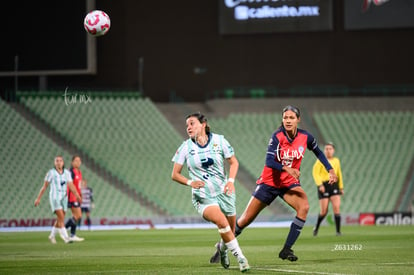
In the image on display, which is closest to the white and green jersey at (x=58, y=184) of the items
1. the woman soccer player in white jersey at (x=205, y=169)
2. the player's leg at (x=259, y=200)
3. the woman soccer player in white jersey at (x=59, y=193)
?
the woman soccer player in white jersey at (x=59, y=193)

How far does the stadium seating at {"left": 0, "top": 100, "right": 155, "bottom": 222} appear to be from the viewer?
115ft

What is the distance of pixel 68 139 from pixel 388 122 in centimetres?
1475

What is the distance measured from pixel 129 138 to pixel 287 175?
25.5 m

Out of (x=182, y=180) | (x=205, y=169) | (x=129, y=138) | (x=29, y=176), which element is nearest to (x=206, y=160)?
(x=205, y=169)

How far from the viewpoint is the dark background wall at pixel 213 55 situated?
4056 centimetres

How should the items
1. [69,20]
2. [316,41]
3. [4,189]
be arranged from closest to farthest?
1. [4,189]
2. [69,20]
3. [316,41]

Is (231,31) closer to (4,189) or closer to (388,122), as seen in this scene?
(388,122)

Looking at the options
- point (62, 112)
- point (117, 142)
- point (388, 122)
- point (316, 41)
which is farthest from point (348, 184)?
point (62, 112)

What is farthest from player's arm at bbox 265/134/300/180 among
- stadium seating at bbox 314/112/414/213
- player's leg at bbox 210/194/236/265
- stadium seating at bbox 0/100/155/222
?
stadium seating at bbox 314/112/414/213

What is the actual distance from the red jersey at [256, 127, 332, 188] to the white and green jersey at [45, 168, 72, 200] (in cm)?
910

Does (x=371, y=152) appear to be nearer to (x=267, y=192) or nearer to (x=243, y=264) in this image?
(x=267, y=192)

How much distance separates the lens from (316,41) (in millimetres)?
40906

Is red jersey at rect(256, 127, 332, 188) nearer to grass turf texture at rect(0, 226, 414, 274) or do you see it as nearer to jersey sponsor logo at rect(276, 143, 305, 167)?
jersey sponsor logo at rect(276, 143, 305, 167)

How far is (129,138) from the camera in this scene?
3888 centimetres
